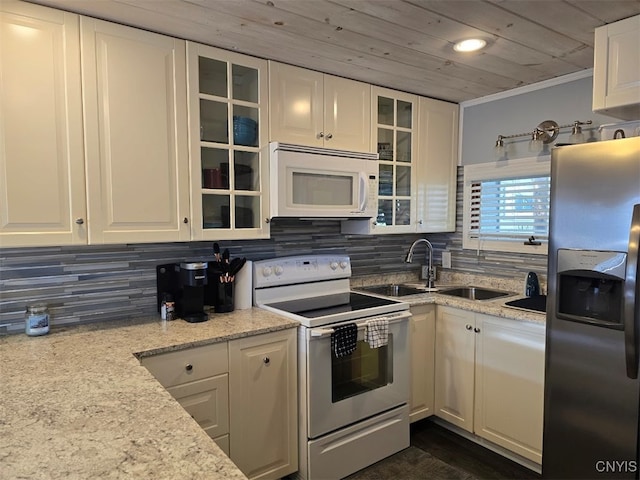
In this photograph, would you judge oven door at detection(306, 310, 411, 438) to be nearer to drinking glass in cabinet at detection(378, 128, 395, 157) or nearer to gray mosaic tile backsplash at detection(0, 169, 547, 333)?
gray mosaic tile backsplash at detection(0, 169, 547, 333)

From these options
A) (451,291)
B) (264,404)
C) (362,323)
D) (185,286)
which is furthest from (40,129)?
(451,291)

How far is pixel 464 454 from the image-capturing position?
96.7 inches

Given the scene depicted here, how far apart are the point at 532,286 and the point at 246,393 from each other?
1880 millimetres

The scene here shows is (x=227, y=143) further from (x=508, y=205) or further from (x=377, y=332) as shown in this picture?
(x=508, y=205)

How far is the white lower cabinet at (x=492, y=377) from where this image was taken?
2209 mm

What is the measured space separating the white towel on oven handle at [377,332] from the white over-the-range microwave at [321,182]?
649 millimetres

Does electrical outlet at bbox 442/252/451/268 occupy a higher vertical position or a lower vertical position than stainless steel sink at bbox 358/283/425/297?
higher

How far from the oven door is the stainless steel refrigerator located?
0.76 metres

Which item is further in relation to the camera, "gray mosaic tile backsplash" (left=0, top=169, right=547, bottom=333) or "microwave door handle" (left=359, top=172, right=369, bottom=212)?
"microwave door handle" (left=359, top=172, right=369, bottom=212)

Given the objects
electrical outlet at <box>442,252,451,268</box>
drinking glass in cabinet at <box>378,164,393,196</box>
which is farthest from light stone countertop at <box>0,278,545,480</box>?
electrical outlet at <box>442,252,451,268</box>

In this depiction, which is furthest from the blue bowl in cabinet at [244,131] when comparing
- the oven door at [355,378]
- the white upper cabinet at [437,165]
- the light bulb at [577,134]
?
the light bulb at [577,134]

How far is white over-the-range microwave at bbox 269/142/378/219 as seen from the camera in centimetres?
224

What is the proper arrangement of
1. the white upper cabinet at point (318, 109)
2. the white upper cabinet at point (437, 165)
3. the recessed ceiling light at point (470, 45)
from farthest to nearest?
the white upper cabinet at point (437, 165), the white upper cabinet at point (318, 109), the recessed ceiling light at point (470, 45)

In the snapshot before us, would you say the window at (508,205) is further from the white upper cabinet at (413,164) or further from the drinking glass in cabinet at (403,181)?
the drinking glass in cabinet at (403,181)
